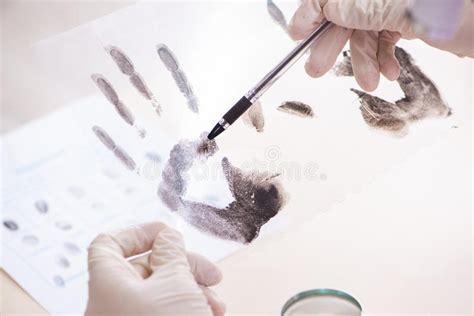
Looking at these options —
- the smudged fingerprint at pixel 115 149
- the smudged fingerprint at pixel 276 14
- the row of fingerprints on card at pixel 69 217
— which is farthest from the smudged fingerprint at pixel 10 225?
the smudged fingerprint at pixel 276 14

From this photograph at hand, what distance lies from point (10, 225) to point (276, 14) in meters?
0.53

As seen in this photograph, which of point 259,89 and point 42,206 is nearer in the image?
point 259,89

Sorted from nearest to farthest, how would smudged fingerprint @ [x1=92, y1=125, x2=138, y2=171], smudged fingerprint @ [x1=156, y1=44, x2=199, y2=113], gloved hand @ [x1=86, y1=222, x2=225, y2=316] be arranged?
1. gloved hand @ [x1=86, y1=222, x2=225, y2=316]
2. smudged fingerprint @ [x1=156, y1=44, x2=199, y2=113]
3. smudged fingerprint @ [x1=92, y1=125, x2=138, y2=171]

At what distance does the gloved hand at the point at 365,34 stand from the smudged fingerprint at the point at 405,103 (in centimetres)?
3

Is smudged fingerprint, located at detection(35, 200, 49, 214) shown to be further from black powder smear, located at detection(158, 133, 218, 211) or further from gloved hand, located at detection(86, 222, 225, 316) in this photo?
gloved hand, located at detection(86, 222, 225, 316)

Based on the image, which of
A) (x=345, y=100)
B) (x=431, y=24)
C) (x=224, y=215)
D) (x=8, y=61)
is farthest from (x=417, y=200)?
(x=8, y=61)

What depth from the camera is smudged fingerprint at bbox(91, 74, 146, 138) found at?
0.96 metres

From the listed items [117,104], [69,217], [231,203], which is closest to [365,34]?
[231,203]

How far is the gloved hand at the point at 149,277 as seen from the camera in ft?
2.05

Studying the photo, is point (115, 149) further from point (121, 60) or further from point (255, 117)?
point (255, 117)

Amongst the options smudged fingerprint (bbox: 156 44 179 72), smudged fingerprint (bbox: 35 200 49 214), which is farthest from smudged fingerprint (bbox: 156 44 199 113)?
smudged fingerprint (bbox: 35 200 49 214)

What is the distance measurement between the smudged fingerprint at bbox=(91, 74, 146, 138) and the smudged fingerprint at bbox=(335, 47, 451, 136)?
1.02ft

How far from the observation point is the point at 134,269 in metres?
0.67

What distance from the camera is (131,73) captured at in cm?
93
